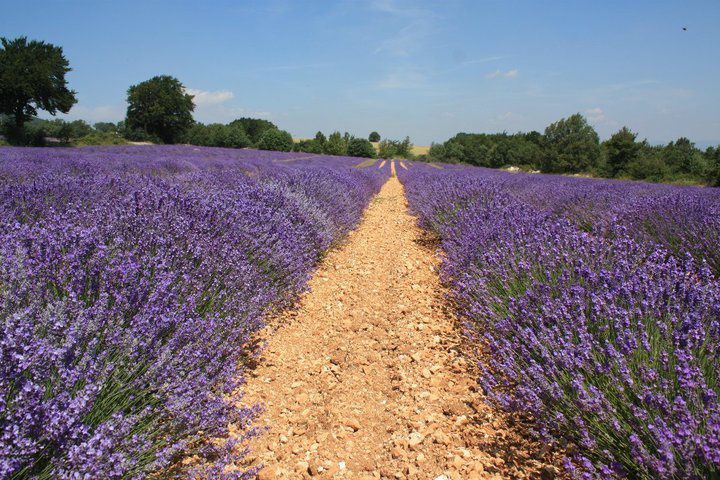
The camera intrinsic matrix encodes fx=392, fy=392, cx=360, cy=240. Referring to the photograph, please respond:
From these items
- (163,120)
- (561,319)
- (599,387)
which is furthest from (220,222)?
(163,120)

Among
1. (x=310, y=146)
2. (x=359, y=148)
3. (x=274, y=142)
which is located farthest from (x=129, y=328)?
(x=359, y=148)

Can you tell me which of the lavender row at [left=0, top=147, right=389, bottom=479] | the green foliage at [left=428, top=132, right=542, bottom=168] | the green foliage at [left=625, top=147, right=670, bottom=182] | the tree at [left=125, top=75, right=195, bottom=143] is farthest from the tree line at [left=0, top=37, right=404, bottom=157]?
the green foliage at [left=625, top=147, right=670, bottom=182]

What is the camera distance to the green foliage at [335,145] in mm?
47656

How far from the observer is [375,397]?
7.18ft

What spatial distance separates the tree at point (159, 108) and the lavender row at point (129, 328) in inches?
1601

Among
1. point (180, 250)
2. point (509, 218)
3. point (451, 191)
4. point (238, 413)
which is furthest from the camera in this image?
point (451, 191)

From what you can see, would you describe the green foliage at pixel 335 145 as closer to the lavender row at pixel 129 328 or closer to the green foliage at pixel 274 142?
the green foliage at pixel 274 142

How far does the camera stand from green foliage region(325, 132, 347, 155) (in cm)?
4766

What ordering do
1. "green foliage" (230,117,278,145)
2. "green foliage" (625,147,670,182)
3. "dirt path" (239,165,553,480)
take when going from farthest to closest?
"green foliage" (230,117,278,145)
"green foliage" (625,147,670,182)
"dirt path" (239,165,553,480)

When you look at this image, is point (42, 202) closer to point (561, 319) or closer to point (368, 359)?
point (368, 359)

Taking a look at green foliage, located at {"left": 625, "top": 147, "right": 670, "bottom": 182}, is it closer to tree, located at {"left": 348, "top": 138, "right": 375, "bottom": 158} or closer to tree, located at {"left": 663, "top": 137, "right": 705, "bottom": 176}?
tree, located at {"left": 663, "top": 137, "right": 705, "bottom": 176}

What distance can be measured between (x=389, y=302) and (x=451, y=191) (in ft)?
10.4

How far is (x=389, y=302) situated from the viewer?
352cm

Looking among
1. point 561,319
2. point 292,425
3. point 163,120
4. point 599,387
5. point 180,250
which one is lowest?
point 292,425
